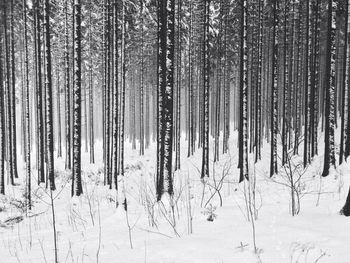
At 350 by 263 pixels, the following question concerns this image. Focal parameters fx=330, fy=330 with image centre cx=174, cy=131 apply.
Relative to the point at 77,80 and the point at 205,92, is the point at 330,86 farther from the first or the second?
the point at 77,80

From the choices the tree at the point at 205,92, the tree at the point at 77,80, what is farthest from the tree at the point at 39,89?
the tree at the point at 205,92

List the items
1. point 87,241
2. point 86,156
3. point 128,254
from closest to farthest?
point 128,254 → point 87,241 → point 86,156

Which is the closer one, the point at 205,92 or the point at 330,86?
the point at 330,86

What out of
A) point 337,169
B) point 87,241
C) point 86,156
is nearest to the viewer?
point 87,241

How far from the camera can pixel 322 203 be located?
6.79 meters

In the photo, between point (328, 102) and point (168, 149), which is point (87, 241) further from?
point (328, 102)

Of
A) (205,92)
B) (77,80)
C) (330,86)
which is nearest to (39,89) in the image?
(77,80)

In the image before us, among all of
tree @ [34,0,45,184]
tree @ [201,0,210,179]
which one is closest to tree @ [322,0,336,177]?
tree @ [201,0,210,179]

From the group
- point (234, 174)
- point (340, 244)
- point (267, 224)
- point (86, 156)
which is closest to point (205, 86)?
point (234, 174)

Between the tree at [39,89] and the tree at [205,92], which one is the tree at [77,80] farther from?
the tree at [205,92]

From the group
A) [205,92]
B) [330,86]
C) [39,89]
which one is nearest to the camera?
[330,86]

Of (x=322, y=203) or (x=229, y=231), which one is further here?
(x=322, y=203)

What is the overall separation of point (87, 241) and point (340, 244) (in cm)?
367

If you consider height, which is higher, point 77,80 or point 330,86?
point 77,80
